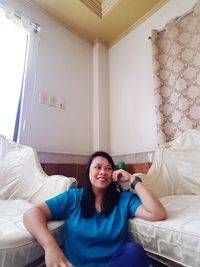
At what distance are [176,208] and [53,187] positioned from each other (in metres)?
0.65

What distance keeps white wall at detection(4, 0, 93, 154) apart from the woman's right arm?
1.04 m

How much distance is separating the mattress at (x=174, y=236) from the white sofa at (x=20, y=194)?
333 millimetres

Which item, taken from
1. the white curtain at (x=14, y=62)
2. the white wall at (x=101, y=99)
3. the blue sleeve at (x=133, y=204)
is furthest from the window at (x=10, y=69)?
the blue sleeve at (x=133, y=204)

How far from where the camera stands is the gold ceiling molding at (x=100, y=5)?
6.61 feet

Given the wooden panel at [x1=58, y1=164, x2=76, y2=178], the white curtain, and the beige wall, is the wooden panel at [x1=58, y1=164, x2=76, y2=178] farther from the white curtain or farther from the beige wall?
the white curtain

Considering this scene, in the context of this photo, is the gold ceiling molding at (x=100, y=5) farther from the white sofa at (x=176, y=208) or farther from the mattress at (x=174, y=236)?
the mattress at (x=174, y=236)

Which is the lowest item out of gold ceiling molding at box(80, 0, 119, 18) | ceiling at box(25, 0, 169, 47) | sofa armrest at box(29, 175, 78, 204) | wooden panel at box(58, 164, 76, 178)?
sofa armrest at box(29, 175, 78, 204)

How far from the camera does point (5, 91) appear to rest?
1678 mm

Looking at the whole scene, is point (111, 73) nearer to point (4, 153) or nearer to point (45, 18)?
point (45, 18)

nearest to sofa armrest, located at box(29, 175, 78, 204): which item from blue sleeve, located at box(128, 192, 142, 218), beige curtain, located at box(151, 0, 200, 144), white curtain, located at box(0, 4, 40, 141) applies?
blue sleeve, located at box(128, 192, 142, 218)

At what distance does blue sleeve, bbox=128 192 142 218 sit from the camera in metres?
0.83

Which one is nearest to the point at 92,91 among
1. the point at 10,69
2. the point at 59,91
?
the point at 59,91

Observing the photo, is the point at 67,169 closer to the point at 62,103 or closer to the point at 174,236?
the point at 62,103

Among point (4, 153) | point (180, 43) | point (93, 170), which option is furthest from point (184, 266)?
point (180, 43)
